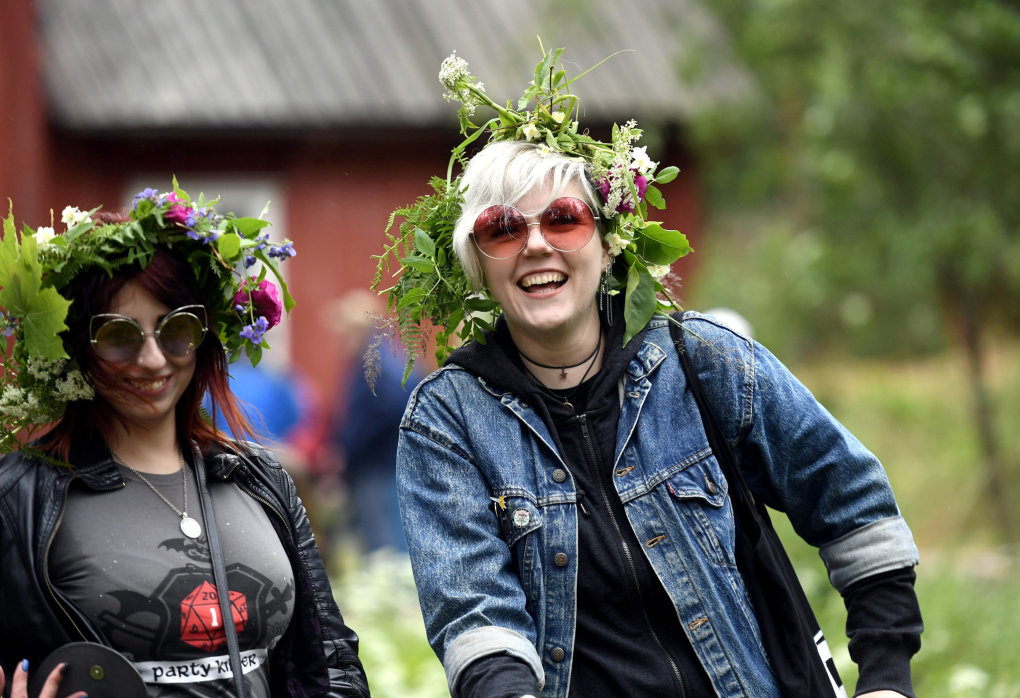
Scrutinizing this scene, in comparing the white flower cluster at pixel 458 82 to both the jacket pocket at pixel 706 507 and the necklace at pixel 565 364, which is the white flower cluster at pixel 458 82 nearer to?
the necklace at pixel 565 364

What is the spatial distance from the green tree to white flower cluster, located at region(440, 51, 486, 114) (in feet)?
19.7

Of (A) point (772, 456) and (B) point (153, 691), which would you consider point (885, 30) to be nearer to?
(A) point (772, 456)

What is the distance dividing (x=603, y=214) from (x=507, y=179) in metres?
→ 0.27

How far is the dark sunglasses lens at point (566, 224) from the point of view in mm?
3072

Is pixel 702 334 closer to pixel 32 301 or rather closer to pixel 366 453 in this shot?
pixel 32 301

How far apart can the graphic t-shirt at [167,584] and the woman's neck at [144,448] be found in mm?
42

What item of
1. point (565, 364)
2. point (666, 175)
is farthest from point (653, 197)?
point (565, 364)

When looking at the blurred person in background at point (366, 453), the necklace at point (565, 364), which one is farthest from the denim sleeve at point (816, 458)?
the blurred person in background at point (366, 453)

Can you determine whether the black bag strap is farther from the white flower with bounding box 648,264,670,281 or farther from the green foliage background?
the green foliage background

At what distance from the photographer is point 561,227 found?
3.08 metres

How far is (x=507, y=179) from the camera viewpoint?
122 inches

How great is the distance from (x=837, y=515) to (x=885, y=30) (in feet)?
22.8

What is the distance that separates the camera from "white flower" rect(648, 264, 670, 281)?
3.27 metres

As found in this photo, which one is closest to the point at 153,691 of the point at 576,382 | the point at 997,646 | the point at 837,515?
the point at 576,382
